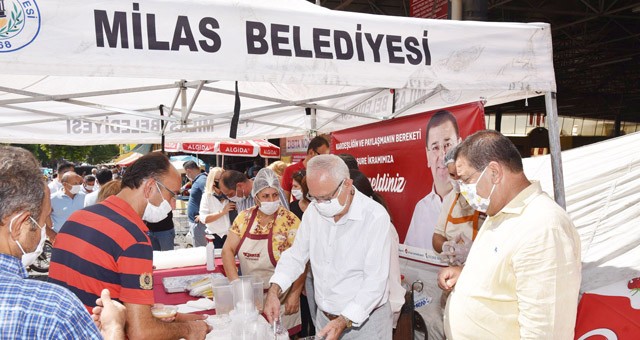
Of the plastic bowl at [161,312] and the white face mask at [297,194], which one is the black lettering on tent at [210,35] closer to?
the plastic bowl at [161,312]

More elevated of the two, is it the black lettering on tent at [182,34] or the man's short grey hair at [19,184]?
the black lettering on tent at [182,34]

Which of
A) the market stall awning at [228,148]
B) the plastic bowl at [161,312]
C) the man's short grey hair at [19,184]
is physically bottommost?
the plastic bowl at [161,312]

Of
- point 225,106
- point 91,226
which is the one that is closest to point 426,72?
point 91,226

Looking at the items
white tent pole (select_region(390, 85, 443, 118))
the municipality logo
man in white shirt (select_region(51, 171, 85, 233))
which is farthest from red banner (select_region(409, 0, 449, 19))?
man in white shirt (select_region(51, 171, 85, 233))

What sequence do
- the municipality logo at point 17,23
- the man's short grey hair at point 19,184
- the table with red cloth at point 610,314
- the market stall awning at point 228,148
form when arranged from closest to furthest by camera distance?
the man's short grey hair at point 19,184 → the municipality logo at point 17,23 → the table with red cloth at point 610,314 → the market stall awning at point 228,148

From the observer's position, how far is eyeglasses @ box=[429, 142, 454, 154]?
3.34 metres

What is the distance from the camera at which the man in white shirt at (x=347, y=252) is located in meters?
2.49

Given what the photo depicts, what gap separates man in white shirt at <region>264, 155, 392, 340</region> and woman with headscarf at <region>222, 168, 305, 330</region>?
624 millimetres

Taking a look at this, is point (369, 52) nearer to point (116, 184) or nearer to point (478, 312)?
point (478, 312)

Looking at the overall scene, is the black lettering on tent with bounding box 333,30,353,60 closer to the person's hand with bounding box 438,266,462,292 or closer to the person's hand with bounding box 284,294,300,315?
the person's hand with bounding box 438,266,462,292

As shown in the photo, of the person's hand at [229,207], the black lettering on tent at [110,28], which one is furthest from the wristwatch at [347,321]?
the person's hand at [229,207]

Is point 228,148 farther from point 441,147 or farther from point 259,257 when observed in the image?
point 441,147

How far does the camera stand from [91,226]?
6.44 feet

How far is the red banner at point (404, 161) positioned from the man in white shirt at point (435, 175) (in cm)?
2
